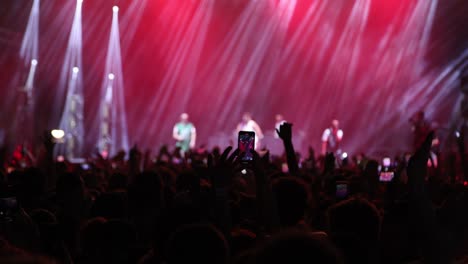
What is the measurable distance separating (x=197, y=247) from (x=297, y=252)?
69 cm

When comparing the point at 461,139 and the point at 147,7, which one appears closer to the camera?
the point at 461,139

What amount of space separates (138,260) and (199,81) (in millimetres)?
17330

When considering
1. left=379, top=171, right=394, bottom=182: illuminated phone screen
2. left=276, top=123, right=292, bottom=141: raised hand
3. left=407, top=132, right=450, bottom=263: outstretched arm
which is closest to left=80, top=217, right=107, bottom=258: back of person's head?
left=407, top=132, right=450, bottom=263: outstretched arm

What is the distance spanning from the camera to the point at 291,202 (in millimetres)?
2908

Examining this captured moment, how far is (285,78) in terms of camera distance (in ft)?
66.2

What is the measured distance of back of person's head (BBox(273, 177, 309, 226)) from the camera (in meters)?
2.90

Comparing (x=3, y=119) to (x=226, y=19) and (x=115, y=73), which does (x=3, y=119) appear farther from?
(x=226, y=19)

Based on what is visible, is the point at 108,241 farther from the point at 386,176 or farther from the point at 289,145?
the point at 386,176

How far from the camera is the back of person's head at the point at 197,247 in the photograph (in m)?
1.88

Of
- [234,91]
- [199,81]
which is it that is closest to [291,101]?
[234,91]

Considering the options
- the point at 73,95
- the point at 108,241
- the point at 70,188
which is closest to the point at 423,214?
the point at 108,241

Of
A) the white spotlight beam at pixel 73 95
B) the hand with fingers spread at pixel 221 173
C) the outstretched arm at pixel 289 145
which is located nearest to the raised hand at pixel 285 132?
the outstretched arm at pixel 289 145

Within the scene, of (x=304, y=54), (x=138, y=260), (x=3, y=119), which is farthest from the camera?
(x=304, y=54)

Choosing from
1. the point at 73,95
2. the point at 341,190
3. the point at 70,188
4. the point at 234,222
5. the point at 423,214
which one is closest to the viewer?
the point at 423,214
